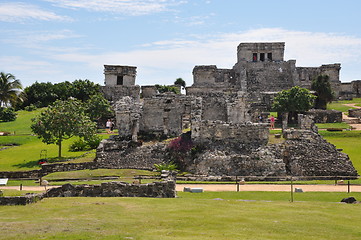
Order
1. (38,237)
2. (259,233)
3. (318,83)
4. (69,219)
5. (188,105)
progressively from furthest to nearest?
(318,83) < (188,105) < (69,219) < (259,233) < (38,237)

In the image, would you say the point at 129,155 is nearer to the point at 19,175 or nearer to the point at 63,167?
the point at 63,167

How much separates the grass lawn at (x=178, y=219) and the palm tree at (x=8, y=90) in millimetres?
52848

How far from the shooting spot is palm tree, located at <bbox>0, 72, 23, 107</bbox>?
217 feet

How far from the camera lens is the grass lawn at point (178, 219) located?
11.9 metres

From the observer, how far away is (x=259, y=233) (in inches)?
476

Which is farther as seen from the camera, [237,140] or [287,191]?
[237,140]

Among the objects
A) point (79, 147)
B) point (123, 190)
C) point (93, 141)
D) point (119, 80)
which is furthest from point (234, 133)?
point (119, 80)

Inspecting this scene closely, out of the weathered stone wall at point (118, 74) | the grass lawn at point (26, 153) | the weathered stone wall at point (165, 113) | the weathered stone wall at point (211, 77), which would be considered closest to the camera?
the grass lawn at point (26, 153)

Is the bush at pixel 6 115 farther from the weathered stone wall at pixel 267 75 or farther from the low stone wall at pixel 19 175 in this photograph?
the weathered stone wall at pixel 267 75

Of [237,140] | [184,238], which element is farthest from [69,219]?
[237,140]

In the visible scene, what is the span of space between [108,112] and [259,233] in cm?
4287

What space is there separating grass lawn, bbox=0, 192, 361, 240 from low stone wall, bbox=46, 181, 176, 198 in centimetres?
103

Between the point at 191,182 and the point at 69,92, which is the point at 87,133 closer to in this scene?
the point at 191,182

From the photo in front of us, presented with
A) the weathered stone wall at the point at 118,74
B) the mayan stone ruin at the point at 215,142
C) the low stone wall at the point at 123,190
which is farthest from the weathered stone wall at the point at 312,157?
the weathered stone wall at the point at 118,74
